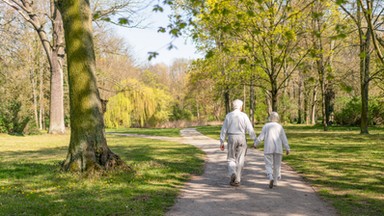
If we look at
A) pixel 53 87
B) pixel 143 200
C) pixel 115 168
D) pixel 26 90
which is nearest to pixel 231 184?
pixel 143 200

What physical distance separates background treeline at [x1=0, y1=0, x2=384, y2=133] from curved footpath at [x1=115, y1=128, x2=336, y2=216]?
2.98m

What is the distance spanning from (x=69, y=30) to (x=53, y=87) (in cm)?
1713

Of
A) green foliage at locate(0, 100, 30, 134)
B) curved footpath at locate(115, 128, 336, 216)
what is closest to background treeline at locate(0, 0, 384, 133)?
green foliage at locate(0, 100, 30, 134)

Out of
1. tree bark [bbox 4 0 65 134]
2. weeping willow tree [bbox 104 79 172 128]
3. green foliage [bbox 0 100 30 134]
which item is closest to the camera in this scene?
tree bark [bbox 4 0 65 134]

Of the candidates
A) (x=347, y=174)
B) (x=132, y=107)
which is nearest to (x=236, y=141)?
(x=347, y=174)

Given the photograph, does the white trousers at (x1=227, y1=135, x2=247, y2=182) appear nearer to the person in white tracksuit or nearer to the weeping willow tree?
the person in white tracksuit

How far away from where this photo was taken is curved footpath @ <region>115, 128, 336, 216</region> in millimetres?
5867

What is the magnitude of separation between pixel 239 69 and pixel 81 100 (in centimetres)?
1414

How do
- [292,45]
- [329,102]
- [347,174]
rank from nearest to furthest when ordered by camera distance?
[347,174] → [292,45] → [329,102]

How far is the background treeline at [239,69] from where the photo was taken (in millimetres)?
16312

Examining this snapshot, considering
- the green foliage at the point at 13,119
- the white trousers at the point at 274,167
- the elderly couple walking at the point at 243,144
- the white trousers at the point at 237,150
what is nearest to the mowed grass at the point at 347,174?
the white trousers at the point at 274,167

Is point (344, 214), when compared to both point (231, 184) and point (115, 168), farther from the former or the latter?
point (115, 168)

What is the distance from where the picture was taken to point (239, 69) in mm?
21641

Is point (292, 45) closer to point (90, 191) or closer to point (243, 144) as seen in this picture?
point (243, 144)
